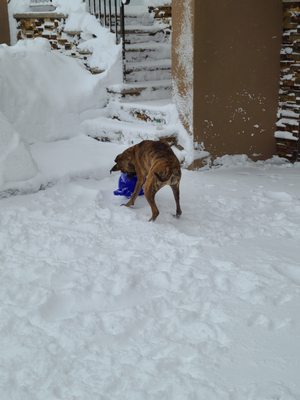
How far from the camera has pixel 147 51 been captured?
740 cm

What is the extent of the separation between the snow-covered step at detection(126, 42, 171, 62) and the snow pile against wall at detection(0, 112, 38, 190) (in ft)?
8.49

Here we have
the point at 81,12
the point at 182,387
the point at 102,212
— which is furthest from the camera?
the point at 81,12

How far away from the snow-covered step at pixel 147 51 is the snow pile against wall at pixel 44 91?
590 millimetres

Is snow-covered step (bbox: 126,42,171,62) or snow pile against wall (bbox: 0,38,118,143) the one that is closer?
snow pile against wall (bbox: 0,38,118,143)

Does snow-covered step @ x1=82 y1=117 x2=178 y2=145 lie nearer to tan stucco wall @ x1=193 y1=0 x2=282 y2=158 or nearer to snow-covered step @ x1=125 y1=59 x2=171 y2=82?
tan stucco wall @ x1=193 y1=0 x2=282 y2=158

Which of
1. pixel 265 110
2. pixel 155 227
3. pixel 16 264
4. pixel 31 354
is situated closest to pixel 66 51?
pixel 265 110

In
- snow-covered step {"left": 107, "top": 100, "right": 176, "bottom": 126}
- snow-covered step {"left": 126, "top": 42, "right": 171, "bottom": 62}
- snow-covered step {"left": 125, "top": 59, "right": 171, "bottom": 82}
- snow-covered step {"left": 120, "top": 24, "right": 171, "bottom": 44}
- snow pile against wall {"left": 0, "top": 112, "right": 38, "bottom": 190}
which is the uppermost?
snow-covered step {"left": 120, "top": 24, "right": 171, "bottom": 44}

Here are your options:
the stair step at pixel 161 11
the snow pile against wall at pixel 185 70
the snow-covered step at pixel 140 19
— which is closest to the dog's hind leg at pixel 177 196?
the snow pile against wall at pixel 185 70

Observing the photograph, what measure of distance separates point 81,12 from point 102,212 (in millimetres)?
4348

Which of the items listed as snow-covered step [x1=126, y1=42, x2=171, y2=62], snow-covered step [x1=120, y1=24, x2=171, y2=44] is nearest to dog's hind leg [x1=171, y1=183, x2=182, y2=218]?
snow-covered step [x1=126, y1=42, x2=171, y2=62]

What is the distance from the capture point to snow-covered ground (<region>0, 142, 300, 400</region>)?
245cm

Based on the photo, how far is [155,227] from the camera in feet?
14.4

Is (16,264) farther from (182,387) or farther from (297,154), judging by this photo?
(297,154)

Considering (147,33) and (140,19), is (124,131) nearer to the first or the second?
(147,33)
